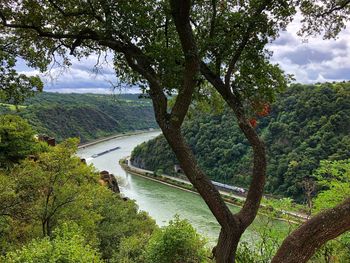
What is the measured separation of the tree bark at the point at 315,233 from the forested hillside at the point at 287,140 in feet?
103

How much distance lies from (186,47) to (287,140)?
1655 inches

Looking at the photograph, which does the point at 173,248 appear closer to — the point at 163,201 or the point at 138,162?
the point at 163,201

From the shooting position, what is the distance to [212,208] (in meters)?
3.26

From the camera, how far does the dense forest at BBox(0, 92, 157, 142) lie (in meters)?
63.2

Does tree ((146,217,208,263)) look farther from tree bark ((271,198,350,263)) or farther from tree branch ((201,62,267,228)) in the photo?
tree bark ((271,198,350,263))

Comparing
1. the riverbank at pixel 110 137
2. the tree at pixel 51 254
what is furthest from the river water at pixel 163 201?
the tree at pixel 51 254

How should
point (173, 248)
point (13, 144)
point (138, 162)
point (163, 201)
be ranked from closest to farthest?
point (173, 248), point (13, 144), point (163, 201), point (138, 162)

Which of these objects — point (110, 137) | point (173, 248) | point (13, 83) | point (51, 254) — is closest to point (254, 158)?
point (13, 83)

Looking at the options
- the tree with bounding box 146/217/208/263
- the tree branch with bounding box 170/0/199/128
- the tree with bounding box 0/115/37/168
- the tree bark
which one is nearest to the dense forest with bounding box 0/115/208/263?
the tree with bounding box 146/217/208/263

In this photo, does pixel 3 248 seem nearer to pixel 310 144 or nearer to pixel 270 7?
pixel 270 7

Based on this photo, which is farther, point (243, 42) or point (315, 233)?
point (243, 42)

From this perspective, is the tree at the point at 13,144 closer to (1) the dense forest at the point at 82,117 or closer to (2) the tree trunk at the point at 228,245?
(2) the tree trunk at the point at 228,245

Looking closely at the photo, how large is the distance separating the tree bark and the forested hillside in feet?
103

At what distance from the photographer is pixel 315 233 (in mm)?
2631
